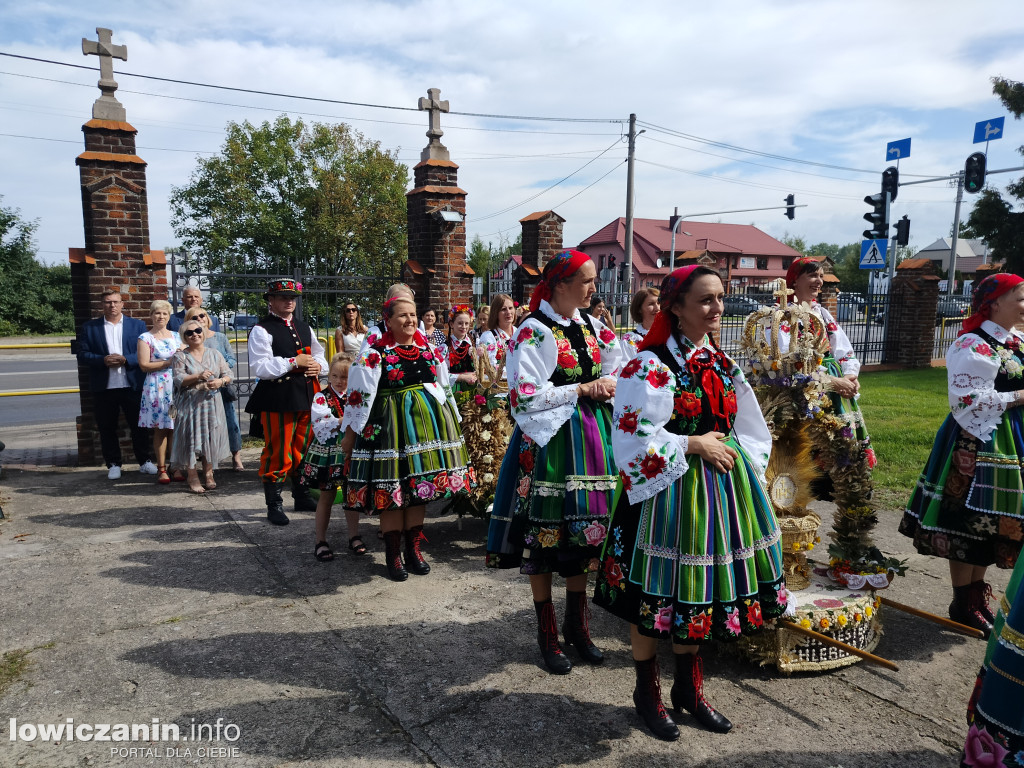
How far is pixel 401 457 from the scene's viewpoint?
4.83 meters

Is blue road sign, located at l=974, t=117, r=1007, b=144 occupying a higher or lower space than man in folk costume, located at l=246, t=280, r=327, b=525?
higher

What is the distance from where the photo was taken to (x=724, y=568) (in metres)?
2.90

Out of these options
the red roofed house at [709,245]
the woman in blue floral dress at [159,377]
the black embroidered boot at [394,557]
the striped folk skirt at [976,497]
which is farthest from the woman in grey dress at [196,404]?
the red roofed house at [709,245]

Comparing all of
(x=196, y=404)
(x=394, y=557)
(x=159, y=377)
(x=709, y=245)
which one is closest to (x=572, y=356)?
(x=394, y=557)

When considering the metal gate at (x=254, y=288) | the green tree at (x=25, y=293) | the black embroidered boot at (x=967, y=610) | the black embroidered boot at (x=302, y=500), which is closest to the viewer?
the black embroidered boot at (x=967, y=610)

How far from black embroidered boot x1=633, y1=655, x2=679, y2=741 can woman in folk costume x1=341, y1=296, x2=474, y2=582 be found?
2.11 metres

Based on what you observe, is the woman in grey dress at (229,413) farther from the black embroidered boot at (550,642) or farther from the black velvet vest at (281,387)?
the black embroidered boot at (550,642)

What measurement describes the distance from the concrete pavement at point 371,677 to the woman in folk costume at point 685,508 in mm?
370

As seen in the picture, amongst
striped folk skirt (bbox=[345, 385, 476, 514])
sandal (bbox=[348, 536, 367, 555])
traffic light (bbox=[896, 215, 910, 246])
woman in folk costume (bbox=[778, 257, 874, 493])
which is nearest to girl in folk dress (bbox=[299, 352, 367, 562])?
sandal (bbox=[348, 536, 367, 555])

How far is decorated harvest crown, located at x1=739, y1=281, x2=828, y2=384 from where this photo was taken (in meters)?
4.27

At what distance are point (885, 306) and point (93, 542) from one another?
16843 millimetres

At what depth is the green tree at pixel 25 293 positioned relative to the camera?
100 ft

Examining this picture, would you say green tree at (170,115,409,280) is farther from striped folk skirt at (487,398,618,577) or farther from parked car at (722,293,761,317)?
striped folk skirt at (487,398,618,577)

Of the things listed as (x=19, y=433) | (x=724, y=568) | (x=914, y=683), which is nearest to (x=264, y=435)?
(x=724, y=568)
